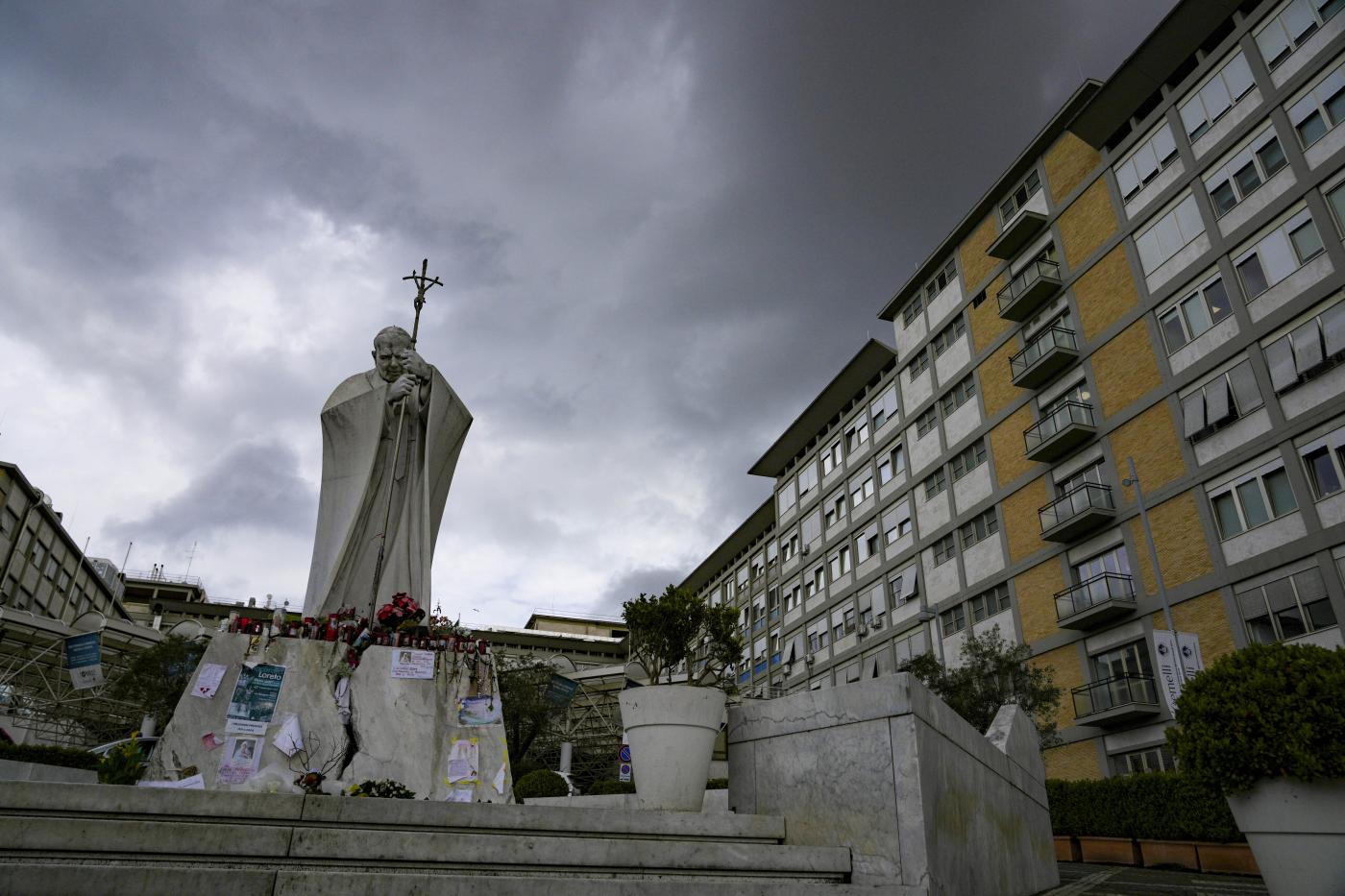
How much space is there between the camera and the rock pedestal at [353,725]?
7.50m

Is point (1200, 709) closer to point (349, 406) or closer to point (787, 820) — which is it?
point (787, 820)

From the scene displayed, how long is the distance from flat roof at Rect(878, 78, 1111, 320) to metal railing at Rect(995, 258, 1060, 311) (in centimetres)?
427

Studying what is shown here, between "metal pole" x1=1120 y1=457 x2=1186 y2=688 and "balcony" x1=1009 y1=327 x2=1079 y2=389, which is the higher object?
"balcony" x1=1009 y1=327 x2=1079 y2=389

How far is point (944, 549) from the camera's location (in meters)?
35.1

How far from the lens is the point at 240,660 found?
7.96 meters

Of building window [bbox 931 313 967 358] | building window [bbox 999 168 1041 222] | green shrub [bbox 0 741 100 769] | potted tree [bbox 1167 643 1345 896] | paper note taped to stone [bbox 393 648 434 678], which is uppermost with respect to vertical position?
building window [bbox 999 168 1041 222]

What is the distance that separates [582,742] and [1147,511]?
2305 centimetres

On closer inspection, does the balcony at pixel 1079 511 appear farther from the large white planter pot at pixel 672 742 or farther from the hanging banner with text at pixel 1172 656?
the large white planter pot at pixel 672 742

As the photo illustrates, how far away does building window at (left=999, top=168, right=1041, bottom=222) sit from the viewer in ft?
109

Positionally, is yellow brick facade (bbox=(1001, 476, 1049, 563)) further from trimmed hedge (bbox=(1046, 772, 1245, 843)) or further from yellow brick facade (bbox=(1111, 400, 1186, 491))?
trimmed hedge (bbox=(1046, 772, 1245, 843))

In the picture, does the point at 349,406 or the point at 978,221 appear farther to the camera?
the point at 978,221

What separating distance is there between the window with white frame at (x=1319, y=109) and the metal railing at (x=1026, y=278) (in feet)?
28.8

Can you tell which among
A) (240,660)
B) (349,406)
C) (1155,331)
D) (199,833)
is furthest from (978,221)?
(199,833)

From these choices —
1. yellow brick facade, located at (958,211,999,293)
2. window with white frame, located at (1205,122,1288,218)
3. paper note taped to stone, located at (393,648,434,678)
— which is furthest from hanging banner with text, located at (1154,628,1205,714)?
yellow brick facade, located at (958,211,999,293)
